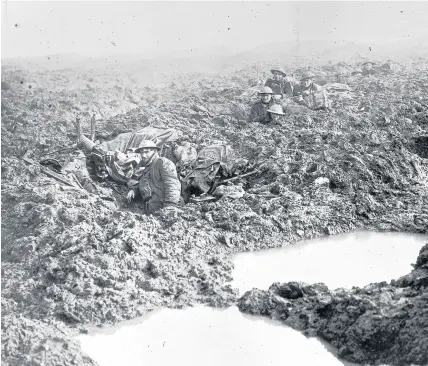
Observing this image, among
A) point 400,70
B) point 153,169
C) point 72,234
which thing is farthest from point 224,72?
point 72,234

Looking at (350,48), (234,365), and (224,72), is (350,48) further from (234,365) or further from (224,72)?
(234,365)

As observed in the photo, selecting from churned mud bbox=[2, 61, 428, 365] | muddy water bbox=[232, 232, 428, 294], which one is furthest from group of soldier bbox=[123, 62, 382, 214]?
muddy water bbox=[232, 232, 428, 294]

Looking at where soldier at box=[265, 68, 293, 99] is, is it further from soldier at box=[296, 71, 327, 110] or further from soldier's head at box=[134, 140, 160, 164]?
soldier's head at box=[134, 140, 160, 164]

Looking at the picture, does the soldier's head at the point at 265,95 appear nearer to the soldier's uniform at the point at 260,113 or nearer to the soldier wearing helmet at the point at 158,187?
the soldier's uniform at the point at 260,113

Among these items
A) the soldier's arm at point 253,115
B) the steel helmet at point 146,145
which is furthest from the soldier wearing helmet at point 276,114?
the steel helmet at point 146,145

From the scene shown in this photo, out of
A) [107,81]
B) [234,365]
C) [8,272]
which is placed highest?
[107,81]
